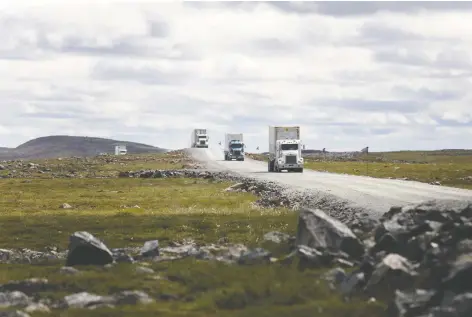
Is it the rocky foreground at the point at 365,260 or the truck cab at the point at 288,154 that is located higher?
the truck cab at the point at 288,154

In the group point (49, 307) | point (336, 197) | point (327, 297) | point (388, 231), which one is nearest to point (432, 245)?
point (388, 231)

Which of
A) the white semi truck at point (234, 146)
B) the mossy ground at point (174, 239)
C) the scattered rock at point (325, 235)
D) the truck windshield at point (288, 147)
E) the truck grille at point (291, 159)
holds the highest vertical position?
the white semi truck at point (234, 146)

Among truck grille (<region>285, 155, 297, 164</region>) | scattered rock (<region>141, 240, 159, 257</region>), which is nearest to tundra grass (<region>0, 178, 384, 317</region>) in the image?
scattered rock (<region>141, 240, 159, 257</region>)

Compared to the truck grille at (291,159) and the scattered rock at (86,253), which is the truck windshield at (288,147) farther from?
the scattered rock at (86,253)

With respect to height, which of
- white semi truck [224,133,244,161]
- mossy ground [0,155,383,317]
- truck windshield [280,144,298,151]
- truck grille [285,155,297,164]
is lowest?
mossy ground [0,155,383,317]

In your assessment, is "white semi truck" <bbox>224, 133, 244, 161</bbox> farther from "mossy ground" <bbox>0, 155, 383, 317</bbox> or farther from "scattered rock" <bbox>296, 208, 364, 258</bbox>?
"scattered rock" <bbox>296, 208, 364, 258</bbox>

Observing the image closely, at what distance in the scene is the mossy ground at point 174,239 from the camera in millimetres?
19469

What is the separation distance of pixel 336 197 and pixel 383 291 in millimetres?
32895

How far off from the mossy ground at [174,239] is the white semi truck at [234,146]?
92.4m

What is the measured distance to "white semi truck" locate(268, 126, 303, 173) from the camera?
103 meters

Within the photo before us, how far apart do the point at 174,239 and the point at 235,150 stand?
136 metres

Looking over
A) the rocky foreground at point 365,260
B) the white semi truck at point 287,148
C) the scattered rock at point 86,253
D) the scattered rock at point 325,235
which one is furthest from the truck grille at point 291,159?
the scattered rock at point 86,253

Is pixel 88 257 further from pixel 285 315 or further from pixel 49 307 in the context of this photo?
pixel 285 315

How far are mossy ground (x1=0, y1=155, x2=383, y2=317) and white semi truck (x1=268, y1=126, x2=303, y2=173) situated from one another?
2493 cm
